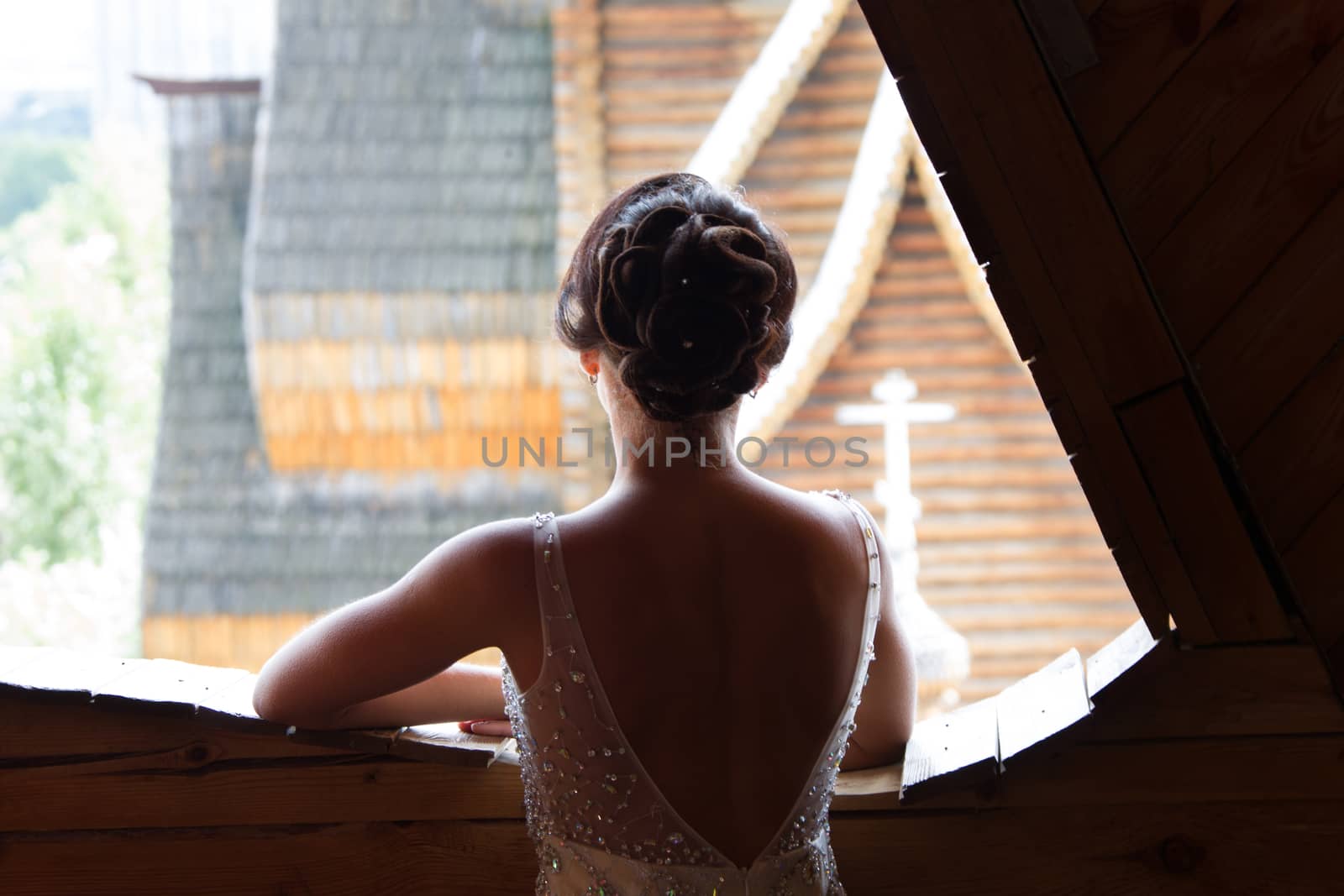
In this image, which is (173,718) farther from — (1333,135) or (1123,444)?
(1333,135)


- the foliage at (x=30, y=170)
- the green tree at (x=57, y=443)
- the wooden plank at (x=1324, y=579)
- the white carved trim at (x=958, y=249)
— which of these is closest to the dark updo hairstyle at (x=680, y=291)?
the wooden plank at (x=1324, y=579)

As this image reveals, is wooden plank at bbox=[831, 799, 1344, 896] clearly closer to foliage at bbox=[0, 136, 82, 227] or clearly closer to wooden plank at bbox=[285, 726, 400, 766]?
wooden plank at bbox=[285, 726, 400, 766]

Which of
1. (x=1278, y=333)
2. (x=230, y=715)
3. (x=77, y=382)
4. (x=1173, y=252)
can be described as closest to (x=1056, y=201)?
(x=1173, y=252)

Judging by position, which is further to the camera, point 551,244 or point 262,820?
point 551,244

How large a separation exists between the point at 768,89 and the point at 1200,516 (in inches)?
203

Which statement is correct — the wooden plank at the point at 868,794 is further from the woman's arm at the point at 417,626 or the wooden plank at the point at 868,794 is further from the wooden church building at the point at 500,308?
the wooden church building at the point at 500,308

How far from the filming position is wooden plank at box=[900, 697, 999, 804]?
1.30 metres

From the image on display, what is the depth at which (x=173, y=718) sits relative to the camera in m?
1.33

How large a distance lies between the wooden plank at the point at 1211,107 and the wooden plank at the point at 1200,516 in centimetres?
16

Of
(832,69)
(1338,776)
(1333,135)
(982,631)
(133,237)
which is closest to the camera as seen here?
(1333,135)

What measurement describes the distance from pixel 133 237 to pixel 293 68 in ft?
25.1

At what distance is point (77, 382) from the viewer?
13508 mm

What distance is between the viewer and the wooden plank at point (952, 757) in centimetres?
130

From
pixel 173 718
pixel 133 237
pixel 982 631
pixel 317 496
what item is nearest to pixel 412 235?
pixel 317 496
